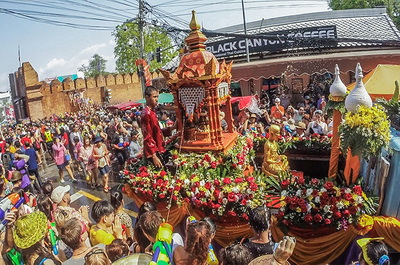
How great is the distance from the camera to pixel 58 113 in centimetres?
3516

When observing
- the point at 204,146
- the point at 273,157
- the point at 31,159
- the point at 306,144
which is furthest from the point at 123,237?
the point at 31,159

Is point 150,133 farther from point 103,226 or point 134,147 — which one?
point 134,147

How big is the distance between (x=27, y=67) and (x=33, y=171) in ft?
96.7

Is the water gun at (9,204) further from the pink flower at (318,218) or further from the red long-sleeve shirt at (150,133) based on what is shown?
the pink flower at (318,218)

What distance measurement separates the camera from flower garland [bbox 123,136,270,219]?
189 inches

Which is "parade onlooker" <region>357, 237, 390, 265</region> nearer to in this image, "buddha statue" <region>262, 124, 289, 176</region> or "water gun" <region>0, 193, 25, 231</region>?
"buddha statue" <region>262, 124, 289, 176</region>

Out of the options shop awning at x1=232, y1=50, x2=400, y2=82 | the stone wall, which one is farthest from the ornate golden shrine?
the stone wall

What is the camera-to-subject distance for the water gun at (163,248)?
2.60 metres

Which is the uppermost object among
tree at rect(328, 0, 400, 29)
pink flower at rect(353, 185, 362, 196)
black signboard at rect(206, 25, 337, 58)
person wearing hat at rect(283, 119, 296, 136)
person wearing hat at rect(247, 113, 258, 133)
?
tree at rect(328, 0, 400, 29)

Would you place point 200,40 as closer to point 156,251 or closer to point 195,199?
point 195,199

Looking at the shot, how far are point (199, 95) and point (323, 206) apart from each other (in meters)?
2.96

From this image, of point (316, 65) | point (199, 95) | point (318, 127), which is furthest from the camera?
point (316, 65)

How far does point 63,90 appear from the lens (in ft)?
117

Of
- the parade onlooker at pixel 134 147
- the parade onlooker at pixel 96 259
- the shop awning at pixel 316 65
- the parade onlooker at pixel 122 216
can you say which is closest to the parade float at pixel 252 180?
the parade onlooker at pixel 122 216
